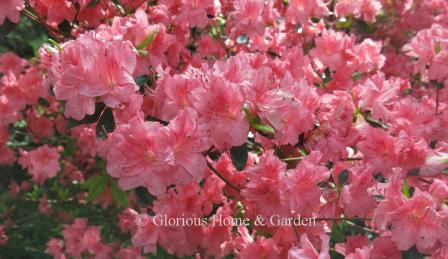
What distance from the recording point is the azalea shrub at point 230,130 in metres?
1.35

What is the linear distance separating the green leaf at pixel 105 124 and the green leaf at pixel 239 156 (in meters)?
0.30

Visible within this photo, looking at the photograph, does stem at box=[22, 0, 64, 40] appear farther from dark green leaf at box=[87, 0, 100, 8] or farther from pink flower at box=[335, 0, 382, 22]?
pink flower at box=[335, 0, 382, 22]

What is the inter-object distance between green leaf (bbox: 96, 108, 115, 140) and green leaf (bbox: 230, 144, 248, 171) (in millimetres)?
302

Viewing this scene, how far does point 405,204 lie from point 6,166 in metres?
2.08

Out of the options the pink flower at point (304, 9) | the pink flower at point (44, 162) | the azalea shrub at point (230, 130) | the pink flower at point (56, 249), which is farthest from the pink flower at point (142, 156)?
the pink flower at point (56, 249)

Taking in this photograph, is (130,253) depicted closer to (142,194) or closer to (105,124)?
(142,194)

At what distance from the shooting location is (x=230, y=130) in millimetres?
1340

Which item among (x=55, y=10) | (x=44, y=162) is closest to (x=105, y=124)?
(x=55, y=10)

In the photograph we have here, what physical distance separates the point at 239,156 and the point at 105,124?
0.34m

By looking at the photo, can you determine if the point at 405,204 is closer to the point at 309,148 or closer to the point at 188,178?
the point at 309,148

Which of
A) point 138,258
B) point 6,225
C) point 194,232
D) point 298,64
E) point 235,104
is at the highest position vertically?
point 235,104

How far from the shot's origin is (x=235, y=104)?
52.4 inches

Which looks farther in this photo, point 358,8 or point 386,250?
point 358,8

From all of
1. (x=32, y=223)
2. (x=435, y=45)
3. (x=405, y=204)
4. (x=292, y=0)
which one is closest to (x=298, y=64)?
(x=292, y=0)
